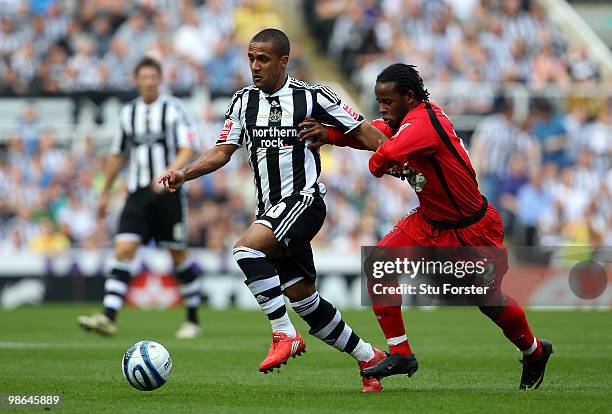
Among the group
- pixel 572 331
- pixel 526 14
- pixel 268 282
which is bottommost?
pixel 572 331

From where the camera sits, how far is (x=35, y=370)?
9359 millimetres

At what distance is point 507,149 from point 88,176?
7.27 meters

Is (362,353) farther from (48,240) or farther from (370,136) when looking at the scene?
(48,240)

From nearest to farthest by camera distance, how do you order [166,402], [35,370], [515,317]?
[166,402], [515,317], [35,370]

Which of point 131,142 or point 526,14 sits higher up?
point 526,14

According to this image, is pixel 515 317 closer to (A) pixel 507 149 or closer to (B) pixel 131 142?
(B) pixel 131 142

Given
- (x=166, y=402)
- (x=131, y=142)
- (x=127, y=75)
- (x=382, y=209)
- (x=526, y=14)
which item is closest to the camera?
(x=166, y=402)

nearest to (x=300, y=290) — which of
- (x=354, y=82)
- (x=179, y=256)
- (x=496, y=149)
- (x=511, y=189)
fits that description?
(x=179, y=256)

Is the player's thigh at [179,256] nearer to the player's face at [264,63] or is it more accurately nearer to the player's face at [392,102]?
the player's face at [264,63]

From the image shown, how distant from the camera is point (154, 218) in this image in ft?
42.6

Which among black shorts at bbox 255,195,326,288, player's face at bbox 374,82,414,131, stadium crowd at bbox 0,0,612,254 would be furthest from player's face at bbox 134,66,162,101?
stadium crowd at bbox 0,0,612,254

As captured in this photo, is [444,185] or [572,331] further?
[572,331]

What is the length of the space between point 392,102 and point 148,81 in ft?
17.8

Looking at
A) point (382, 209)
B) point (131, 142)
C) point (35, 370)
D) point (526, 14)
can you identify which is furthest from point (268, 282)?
point (526, 14)
